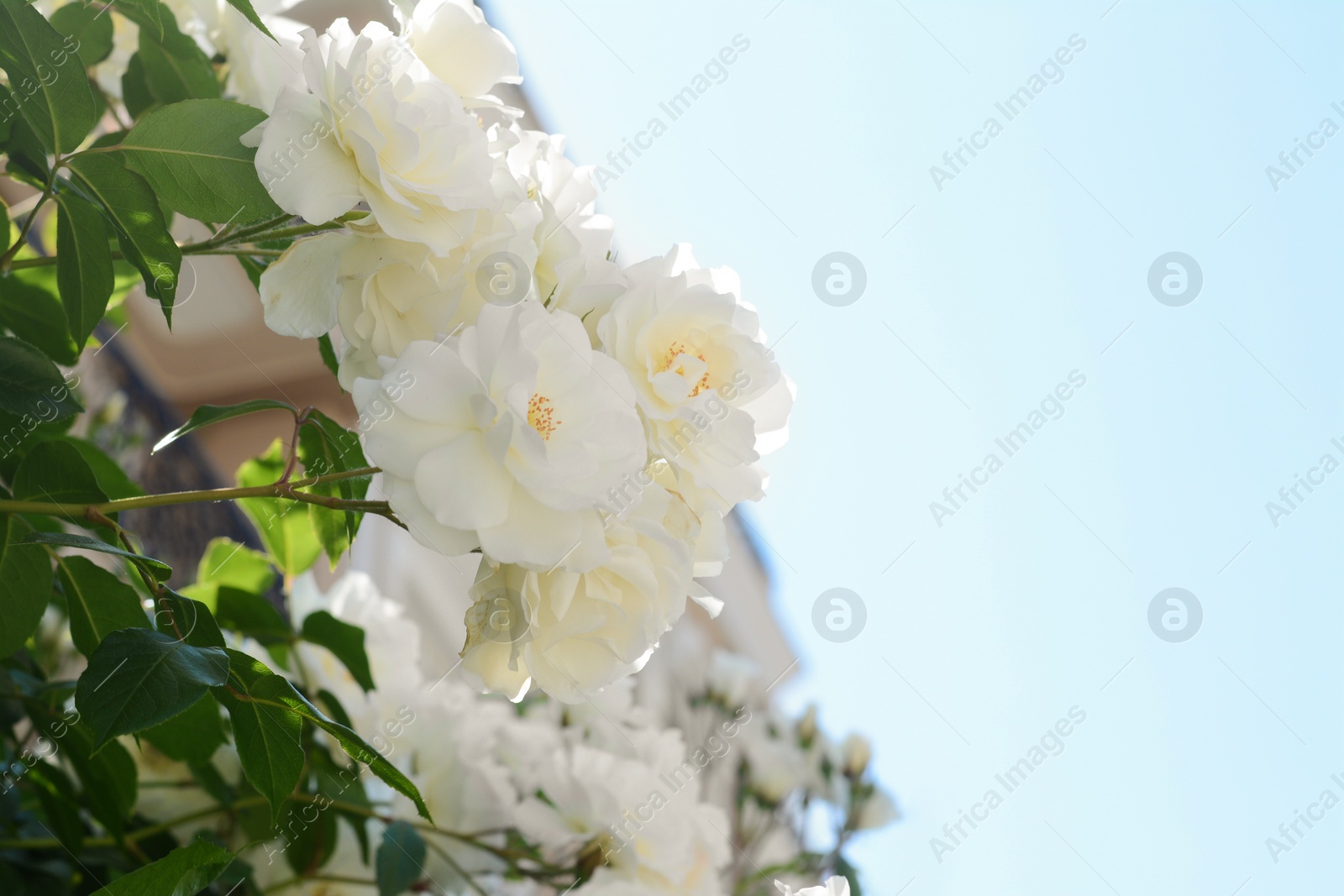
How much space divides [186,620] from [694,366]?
0.28 metres

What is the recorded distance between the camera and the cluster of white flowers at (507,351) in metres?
0.40

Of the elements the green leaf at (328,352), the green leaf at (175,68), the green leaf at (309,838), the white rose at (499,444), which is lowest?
the green leaf at (309,838)

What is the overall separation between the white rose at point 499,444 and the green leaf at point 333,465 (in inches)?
7.0

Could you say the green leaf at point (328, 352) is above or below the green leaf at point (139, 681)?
above

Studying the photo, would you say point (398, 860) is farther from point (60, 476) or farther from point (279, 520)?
point (60, 476)

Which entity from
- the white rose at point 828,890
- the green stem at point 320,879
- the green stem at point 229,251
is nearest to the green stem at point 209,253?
the green stem at point 229,251

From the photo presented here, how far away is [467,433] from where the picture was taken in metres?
0.41

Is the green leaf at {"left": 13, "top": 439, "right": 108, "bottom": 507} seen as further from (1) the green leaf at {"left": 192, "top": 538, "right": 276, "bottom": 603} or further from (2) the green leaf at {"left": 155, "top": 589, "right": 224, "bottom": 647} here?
(1) the green leaf at {"left": 192, "top": 538, "right": 276, "bottom": 603}

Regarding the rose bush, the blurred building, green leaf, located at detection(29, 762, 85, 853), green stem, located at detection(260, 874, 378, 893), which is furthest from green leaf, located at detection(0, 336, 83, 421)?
the blurred building

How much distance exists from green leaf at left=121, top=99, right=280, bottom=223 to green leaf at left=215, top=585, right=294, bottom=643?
0.40 metres

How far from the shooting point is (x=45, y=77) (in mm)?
429

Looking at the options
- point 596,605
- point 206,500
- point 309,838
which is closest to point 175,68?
point 206,500

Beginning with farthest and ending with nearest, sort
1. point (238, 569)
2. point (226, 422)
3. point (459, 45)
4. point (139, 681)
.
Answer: point (226, 422) → point (238, 569) → point (459, 45) → point (139, 681)

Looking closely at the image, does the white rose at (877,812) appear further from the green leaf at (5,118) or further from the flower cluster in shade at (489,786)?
the green leaf at (5,118)
